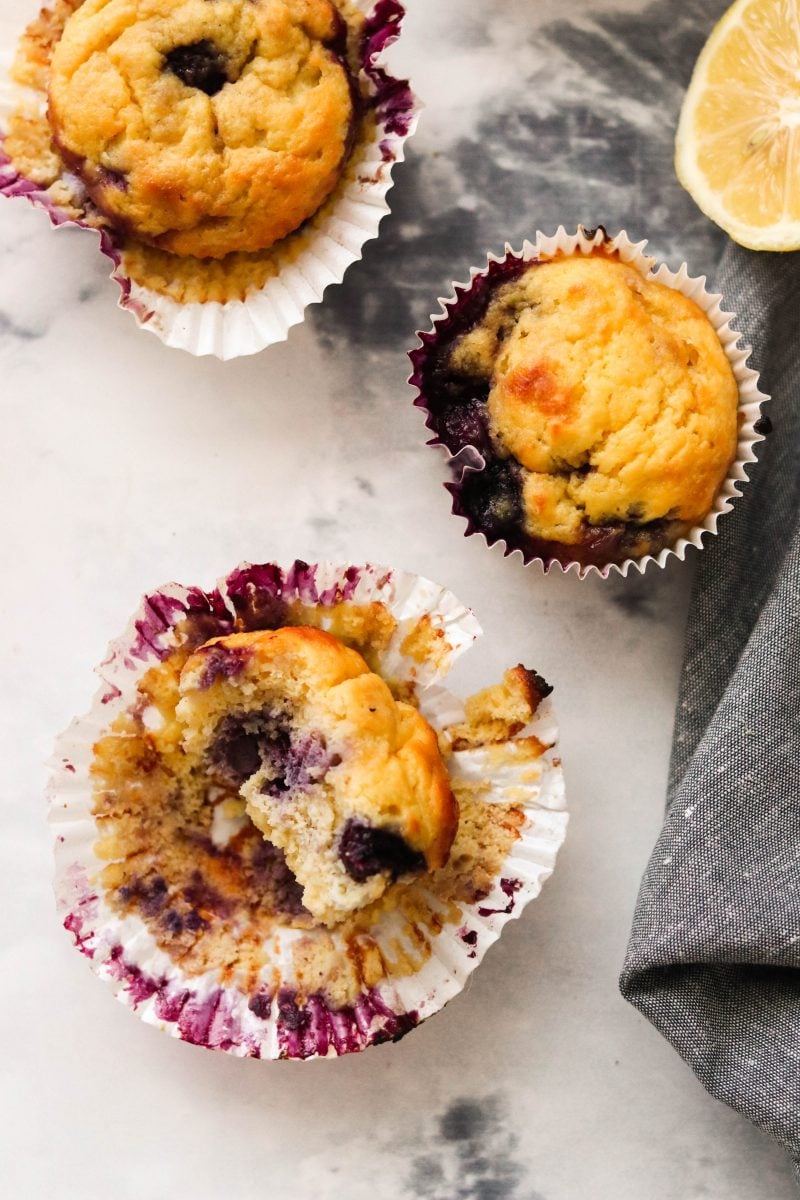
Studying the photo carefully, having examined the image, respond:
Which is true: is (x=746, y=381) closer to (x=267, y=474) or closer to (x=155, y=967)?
(x=267, y=474)

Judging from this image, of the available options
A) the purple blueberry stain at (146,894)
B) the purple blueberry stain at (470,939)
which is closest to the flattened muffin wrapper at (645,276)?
the purple blueberry stain at (470,939)

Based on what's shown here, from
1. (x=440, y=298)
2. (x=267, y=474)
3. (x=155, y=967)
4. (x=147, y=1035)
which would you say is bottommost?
(x=147, y=1035)

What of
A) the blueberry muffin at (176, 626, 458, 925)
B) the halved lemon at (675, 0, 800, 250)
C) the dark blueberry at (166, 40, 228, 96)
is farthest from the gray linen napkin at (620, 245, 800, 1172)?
the dark blueberry at (166, 40, 228, 96)

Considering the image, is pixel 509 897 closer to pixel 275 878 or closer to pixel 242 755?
pixel 275 878

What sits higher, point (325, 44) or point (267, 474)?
point (325, 44)

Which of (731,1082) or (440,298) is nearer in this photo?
(731,1082)

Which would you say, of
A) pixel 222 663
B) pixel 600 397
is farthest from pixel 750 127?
pixel 222 663

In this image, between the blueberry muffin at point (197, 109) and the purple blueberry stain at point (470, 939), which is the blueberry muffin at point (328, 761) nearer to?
the purple blueberry stain at point (470, 939)

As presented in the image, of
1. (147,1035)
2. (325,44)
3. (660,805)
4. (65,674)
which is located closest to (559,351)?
(325,44)
